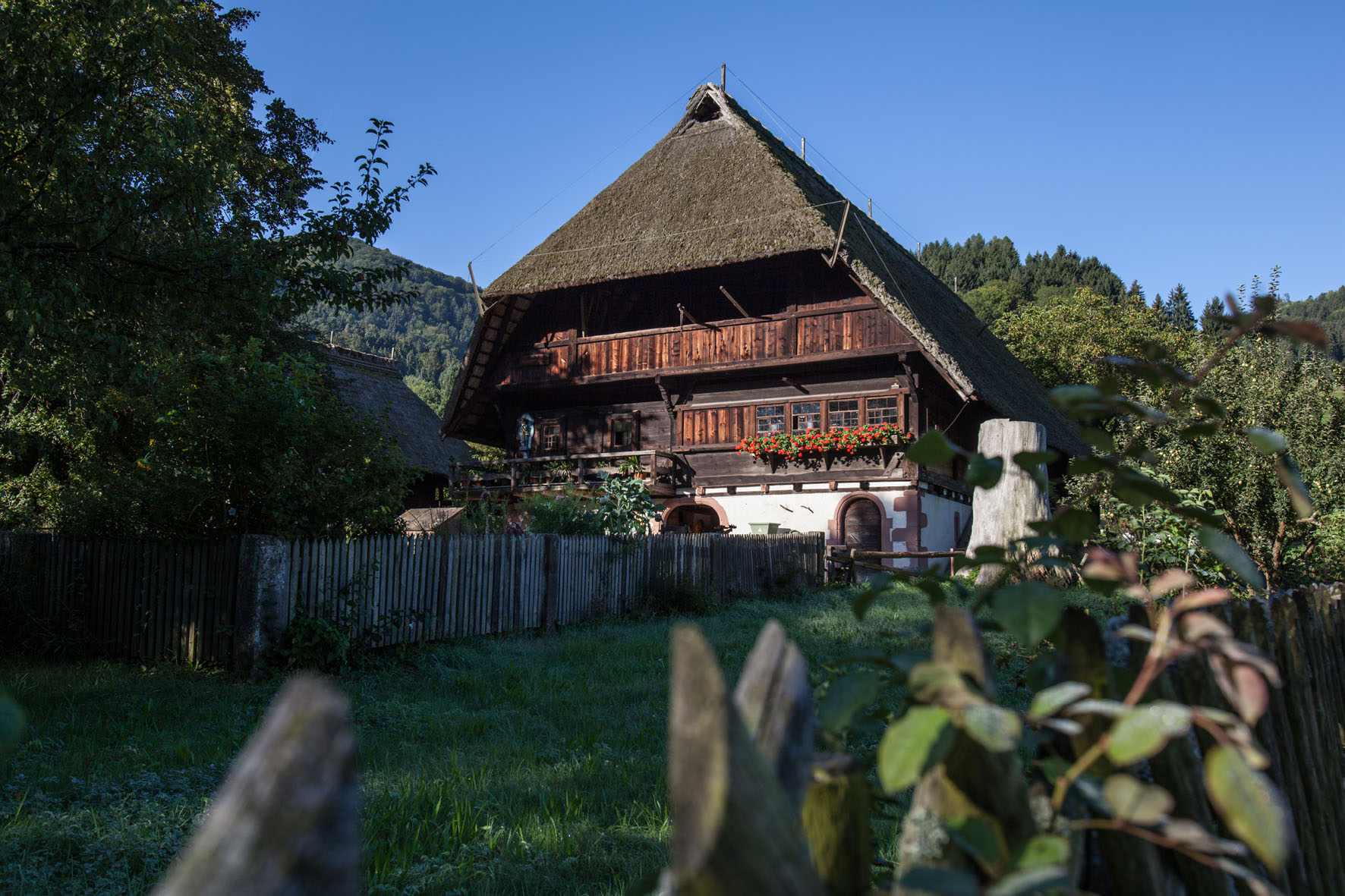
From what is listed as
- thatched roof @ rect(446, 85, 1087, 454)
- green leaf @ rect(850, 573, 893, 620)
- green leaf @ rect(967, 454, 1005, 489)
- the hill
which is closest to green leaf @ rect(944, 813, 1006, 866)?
green leaf @ rect(850, 573, 893, 620)

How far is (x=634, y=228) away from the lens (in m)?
20.9

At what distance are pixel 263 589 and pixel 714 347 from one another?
45.6 feet

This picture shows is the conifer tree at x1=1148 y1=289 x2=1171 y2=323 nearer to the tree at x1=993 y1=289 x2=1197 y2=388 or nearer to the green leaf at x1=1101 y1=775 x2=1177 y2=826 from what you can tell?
the tree at x1=993 y1=289 x2=1197 y2=388

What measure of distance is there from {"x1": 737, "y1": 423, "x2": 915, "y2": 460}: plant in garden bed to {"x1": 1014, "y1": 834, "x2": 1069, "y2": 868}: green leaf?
17070mm

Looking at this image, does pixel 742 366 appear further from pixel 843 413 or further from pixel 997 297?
pixel 997 297

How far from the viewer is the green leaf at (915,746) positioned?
841mm

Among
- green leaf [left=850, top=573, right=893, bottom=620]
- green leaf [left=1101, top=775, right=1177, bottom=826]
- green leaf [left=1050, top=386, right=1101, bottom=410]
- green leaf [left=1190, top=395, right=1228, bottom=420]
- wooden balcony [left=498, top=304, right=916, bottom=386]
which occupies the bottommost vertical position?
green leaf [left=1101, top=775, right=1177, bottom=826]

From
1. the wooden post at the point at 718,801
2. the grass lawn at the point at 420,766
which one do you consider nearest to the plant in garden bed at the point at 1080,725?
the wooden post at the point at 718,801

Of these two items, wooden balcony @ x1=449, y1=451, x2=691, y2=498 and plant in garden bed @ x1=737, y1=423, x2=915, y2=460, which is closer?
plant in garden bed @ x1=737, y1=423, x2=915, y2=460

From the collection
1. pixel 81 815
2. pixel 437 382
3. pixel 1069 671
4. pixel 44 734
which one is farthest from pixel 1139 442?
pixel 437 382

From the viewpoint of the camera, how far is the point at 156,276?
816 centimetres

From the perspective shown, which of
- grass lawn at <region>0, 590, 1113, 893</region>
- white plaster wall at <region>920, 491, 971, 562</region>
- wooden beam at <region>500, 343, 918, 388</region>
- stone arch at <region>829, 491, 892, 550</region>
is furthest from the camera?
white plaster wall at <region>920, 491, 971, 562</region>

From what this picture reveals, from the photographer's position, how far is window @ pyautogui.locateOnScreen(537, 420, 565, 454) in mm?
21969

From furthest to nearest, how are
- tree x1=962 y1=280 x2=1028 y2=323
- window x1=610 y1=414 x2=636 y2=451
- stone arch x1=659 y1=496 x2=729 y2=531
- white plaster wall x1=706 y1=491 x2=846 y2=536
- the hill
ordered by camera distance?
the hill → tree x1=962 y1=280 x2=1028 y2=323 → window x1=610 y1=414 x2=636 y2=451 → stone arch x1=659 y1=496 x2=729 y2=531 → white plaster wall x1=706 y1=491 x2=846 y2=536
